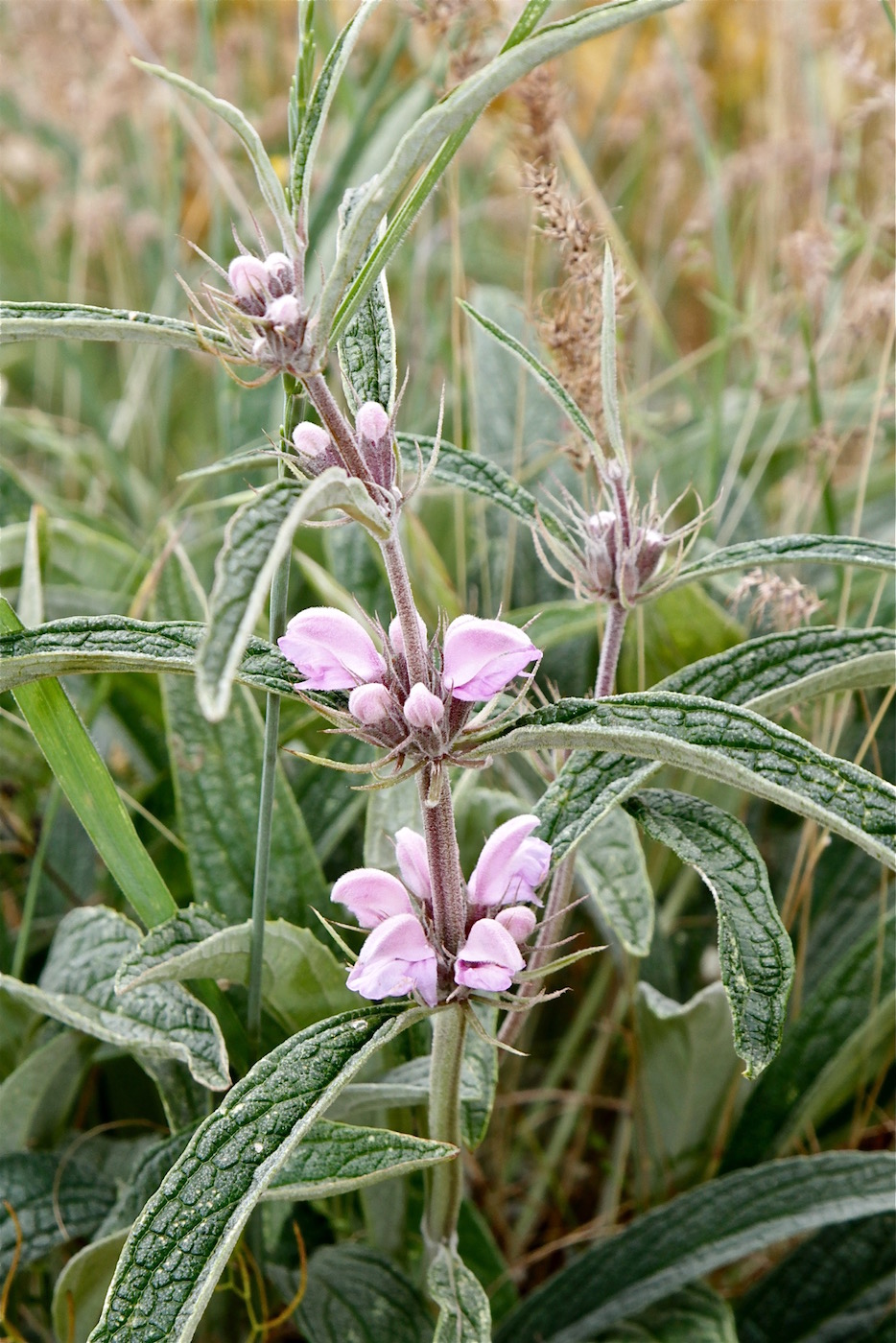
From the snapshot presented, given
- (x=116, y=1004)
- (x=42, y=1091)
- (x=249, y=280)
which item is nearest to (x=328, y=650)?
(x=249, y=280)

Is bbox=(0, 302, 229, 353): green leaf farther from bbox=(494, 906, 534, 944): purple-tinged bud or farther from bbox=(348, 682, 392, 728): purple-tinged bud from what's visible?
bbox=(494, 906, 534, 944): purple-tinged bud

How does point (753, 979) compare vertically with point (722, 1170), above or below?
above

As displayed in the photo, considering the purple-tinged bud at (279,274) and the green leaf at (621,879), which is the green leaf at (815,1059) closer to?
the green leaf at (621,879)

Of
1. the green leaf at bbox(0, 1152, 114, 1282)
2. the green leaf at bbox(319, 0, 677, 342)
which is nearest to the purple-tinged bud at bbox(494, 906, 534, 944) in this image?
the green leaf at bbox(319, 0, 677, 342)

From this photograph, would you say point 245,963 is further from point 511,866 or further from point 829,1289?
point 829,1289

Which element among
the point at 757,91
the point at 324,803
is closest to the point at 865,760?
the point at 324,803

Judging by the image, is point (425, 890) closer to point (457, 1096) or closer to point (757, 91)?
point (457, 1096)

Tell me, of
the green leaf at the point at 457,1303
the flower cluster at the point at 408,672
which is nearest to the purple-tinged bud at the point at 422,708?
the flower cluster at the point at 408,672
